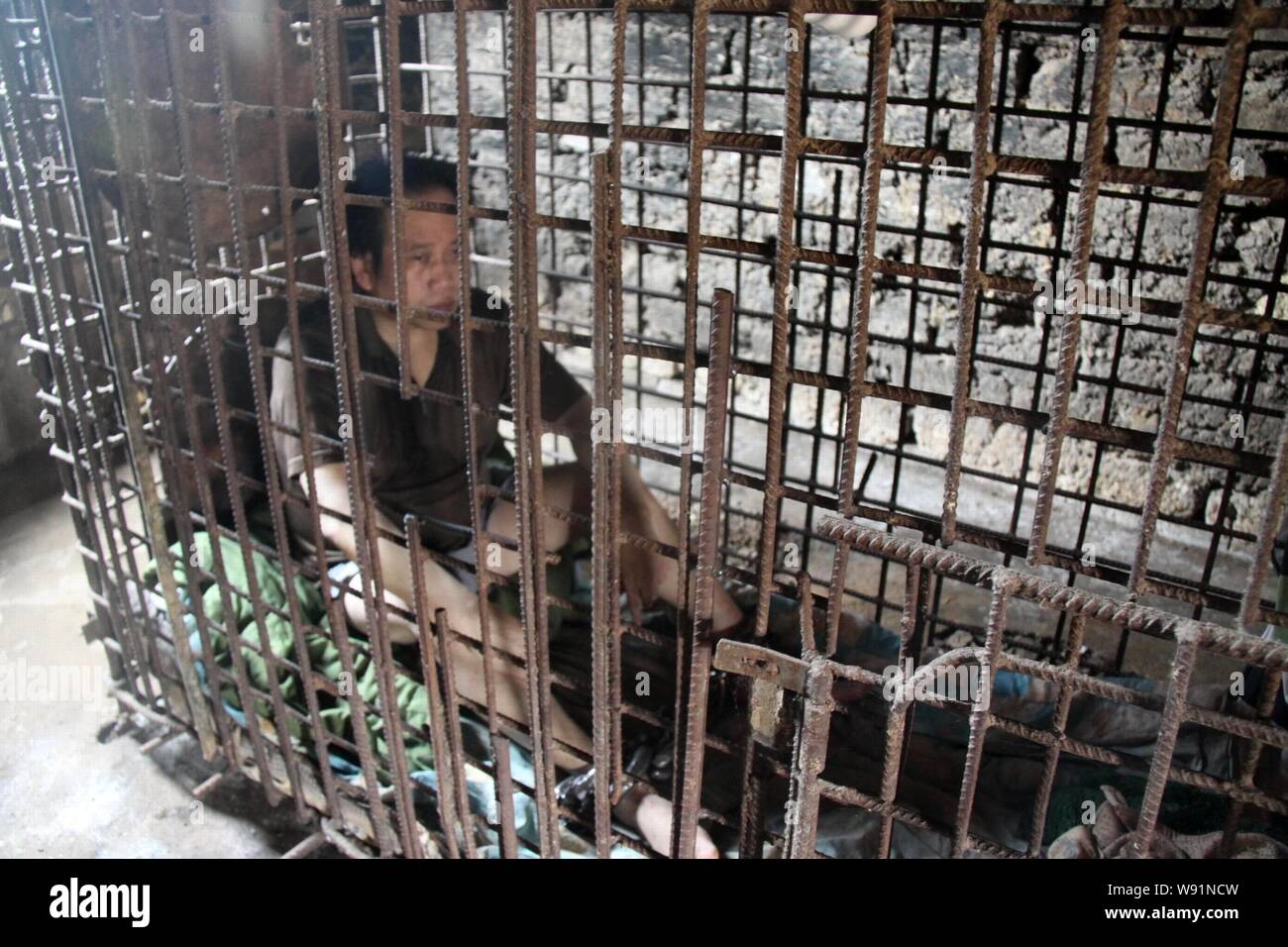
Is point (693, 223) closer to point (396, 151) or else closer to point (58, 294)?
point (396, 151)

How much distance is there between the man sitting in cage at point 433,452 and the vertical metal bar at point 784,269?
585mm

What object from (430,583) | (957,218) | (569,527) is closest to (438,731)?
(430,583)

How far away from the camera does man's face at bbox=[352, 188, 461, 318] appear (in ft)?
6.31

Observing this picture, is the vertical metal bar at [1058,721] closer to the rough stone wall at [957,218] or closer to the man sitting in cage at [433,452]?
the man sitting in cage at [433,452]

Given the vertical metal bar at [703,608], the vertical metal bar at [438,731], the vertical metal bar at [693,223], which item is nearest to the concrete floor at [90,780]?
the vertical metal bar at [438,731]

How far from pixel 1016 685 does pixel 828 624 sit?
1401 mm

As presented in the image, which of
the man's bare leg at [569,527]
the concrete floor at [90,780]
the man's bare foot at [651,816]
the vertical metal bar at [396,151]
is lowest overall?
the concrete floor at [90,780]

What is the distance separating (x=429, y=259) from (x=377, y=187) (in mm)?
250

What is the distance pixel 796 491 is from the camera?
1.29 meters

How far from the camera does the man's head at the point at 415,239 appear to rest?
1924mm

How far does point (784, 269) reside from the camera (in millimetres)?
1187

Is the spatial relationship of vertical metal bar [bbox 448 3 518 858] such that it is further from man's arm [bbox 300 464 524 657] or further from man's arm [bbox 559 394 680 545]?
man's arm [bbox 559 394 680 545]

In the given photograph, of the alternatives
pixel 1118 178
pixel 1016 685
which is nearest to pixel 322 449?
pixel 1118 178

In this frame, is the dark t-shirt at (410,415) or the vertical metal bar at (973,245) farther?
the dark t-shirt at (410,415)
